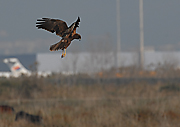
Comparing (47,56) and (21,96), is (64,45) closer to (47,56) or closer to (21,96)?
(21,96)

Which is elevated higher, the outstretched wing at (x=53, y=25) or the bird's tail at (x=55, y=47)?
the outstretched wing at (x=53, y=25)

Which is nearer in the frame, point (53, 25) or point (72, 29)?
point (72, 29)

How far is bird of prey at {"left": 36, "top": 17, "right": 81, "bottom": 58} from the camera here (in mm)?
1511

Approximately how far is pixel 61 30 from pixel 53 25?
0.35ft

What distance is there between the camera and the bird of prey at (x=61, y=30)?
1.51 m

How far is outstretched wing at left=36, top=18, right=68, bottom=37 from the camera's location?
1622mm

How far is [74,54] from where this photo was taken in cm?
3984

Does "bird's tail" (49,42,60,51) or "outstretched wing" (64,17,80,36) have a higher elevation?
"outstretched wing" (64,17,80,36)

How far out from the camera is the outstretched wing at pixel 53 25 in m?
1.62

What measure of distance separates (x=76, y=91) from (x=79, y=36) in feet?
78.9

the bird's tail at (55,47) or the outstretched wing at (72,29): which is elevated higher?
the outstretched wing at (72,29)

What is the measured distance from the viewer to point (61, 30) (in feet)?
5.33

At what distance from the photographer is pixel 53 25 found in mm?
1713

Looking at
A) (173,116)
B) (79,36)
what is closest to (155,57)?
(173,116)
